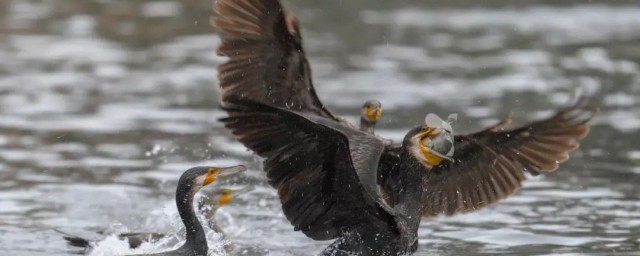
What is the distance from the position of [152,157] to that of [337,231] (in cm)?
561

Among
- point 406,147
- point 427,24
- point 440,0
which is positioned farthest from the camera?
point 440,0

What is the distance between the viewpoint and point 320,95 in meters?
18.7

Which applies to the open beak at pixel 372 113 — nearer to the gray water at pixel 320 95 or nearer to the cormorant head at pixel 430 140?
the gray water at pixel 320 95

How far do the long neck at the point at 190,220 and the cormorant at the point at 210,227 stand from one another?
980 millimetres

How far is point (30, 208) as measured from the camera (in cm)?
1232

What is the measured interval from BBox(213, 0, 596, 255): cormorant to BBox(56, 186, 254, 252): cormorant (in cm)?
89

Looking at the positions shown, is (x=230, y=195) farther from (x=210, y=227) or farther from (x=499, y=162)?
(x=499, y=162)

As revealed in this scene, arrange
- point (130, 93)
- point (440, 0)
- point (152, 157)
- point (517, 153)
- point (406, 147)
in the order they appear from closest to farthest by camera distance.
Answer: point (406, 147) → point (517, 153) → point (152, 157) → point (130, 93) → point (440, 0)

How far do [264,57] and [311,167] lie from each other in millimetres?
2517

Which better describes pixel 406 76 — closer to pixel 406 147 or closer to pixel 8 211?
pixel 8 211

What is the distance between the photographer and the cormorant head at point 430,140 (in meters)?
9.20

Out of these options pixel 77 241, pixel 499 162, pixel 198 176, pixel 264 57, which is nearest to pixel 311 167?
pixel 198 176

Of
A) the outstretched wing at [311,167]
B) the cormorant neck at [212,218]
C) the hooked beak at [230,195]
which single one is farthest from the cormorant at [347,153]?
the cormorant neck at [212,218]

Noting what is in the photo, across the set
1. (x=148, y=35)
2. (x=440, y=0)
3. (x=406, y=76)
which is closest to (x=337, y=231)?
(x=406, y=76)
